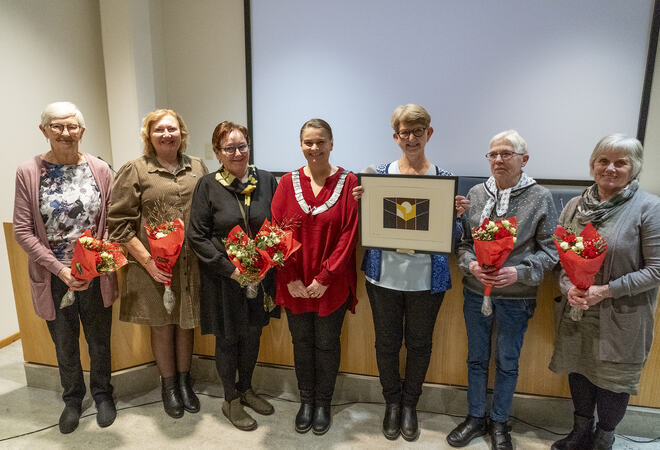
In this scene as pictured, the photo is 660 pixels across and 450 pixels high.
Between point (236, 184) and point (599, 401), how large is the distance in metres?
1.99

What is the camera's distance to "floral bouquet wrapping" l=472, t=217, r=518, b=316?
5.74 feet

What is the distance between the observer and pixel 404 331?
219 centimetres

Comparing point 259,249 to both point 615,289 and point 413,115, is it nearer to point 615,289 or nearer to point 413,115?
point 413,115

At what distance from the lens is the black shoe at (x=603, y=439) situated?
1.98 m

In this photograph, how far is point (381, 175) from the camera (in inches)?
75.8

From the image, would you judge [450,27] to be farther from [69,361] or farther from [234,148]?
[69,361]

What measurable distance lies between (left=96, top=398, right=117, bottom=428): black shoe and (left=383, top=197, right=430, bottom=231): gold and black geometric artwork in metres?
1.86

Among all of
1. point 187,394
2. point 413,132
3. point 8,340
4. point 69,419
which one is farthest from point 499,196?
point 8,340

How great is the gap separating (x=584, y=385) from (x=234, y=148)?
200 centimetres

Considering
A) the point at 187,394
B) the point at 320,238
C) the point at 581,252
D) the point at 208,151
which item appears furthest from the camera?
the point at 208,151

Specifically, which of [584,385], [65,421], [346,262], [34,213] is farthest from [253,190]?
[584,385]

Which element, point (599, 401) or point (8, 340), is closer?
point (599, 401)

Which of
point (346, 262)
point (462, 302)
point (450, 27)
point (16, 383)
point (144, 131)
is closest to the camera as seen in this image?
point (346, 262)

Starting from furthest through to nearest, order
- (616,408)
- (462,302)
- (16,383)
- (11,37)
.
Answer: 1. (11,37)
2. (16,383)
3. (462,302)
4. (616,408)
